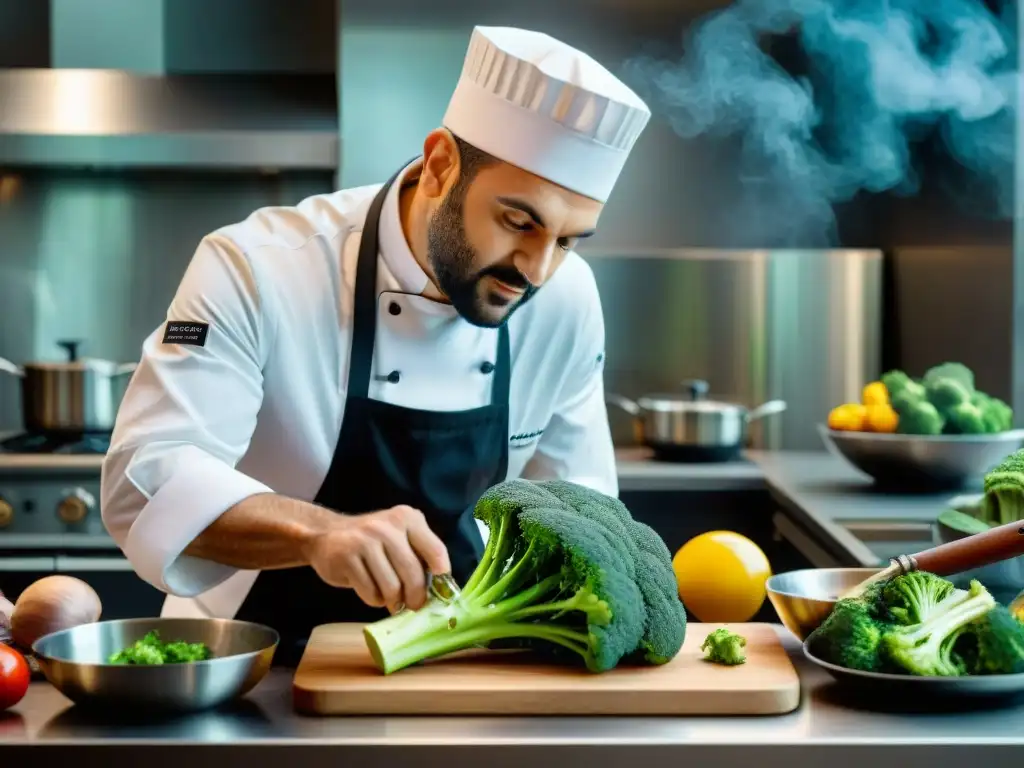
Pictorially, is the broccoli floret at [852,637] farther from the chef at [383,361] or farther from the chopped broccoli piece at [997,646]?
the chef at [383,361]

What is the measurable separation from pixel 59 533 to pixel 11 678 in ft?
6.73

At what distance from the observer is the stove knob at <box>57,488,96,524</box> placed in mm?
3152

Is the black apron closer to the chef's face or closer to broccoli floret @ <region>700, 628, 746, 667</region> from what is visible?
the chef's face

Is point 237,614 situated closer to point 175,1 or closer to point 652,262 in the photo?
point 652,262

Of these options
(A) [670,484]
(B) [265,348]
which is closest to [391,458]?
(B) [265,348]

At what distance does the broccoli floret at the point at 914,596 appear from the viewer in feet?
4.32

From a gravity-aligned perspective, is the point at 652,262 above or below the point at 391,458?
above

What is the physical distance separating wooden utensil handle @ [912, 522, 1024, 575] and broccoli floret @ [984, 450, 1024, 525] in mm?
217

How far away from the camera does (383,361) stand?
6.32 feet

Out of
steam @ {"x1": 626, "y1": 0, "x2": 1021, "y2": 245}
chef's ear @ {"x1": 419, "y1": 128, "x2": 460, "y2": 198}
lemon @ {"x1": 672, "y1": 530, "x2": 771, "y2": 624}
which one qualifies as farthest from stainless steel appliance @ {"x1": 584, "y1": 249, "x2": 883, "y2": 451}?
lemon @ {"x1": 672, "y1": 530, "x2": 771, "y2": 624}

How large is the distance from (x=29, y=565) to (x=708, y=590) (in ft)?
6.77

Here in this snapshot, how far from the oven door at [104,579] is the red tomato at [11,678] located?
76.1 inches

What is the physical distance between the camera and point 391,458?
1.93 m

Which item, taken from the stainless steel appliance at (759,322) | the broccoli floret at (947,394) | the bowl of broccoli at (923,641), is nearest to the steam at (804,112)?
the stainless steel appliance at (759,322)
